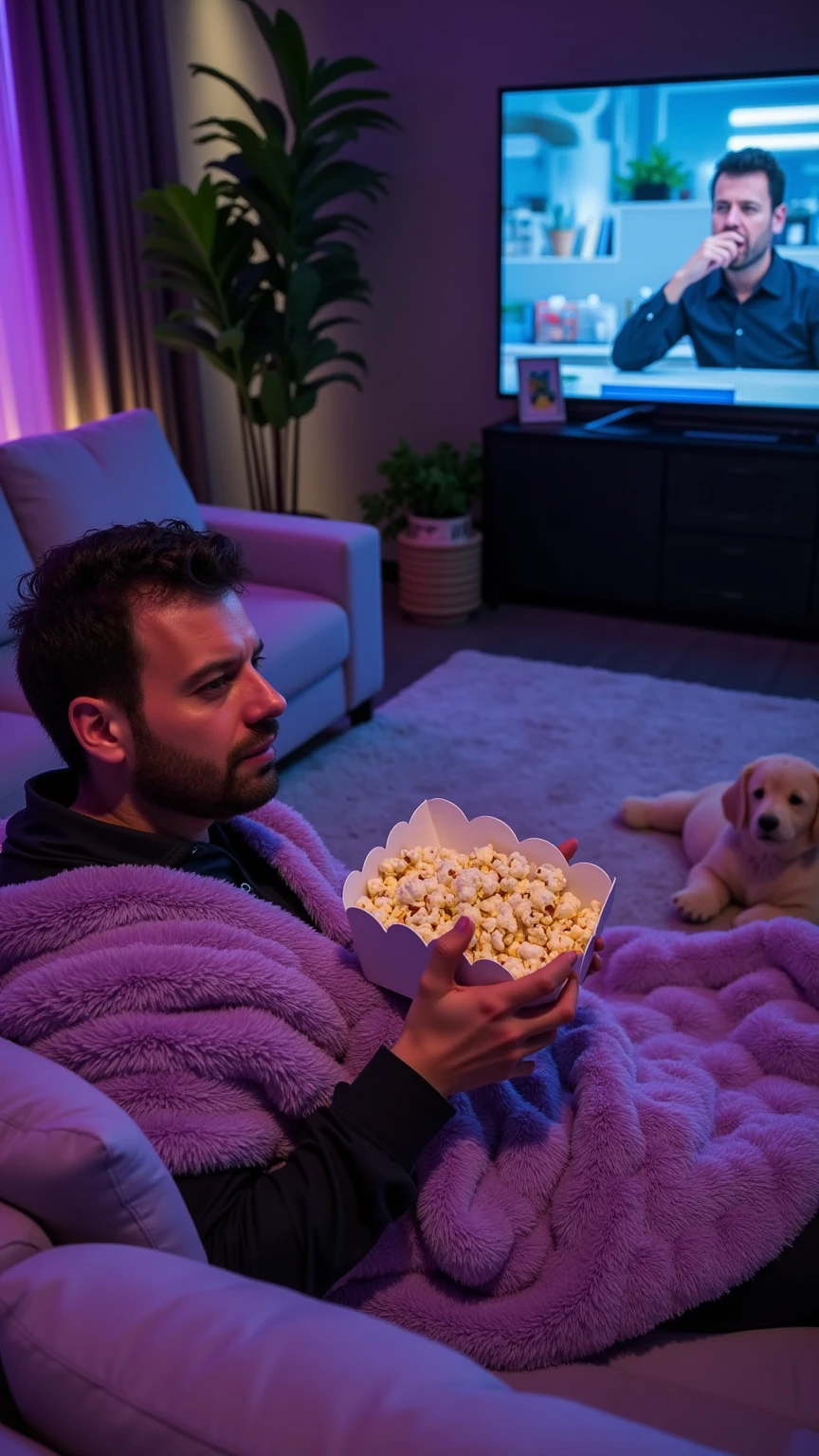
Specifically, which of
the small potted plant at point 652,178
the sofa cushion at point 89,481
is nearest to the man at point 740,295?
the small potted plant at point 652,178

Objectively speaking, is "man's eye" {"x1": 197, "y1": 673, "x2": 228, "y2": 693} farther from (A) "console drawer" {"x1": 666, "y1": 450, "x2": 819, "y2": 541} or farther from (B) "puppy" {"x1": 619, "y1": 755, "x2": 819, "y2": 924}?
(A) "console drawer" {"x1": 666, "y1": 450, "x2": 819, "y2": 541}

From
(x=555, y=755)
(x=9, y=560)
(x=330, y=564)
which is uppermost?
(x=9, y=560)

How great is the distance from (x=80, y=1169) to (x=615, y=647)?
356 centimetres

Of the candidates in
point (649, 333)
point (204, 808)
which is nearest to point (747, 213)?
point (649, 333)

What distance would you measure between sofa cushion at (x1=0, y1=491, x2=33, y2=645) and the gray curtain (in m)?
1.65

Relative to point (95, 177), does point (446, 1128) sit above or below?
below

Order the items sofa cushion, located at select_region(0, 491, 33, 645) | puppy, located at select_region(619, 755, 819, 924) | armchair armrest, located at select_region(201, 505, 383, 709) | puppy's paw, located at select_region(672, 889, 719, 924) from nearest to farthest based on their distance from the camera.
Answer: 1. puppy, located at select_region(619, 755, 819, 924)
2. puppy's paw, located at select_region(672, 889, 719, 924)
3. sofa cushion, located at select_region(0, 491, 33, 645)
4. armchair armrest, located at select_region(201, 505, 383, 709)

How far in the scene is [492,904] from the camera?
1270mm

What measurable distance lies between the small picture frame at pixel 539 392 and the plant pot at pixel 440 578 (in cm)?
46

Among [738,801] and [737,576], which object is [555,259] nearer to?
[737,576]

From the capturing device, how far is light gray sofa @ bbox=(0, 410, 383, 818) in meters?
3.00

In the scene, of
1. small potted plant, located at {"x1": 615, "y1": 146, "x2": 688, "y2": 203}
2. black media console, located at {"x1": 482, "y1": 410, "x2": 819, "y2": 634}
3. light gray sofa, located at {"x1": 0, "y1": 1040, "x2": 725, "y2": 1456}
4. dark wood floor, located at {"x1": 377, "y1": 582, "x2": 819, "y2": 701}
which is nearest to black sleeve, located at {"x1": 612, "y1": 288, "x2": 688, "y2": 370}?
black media console, located at {"x1": 482, "y1": 410, "x2": 819, "y2": 634}

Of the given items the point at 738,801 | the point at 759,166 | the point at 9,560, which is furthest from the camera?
the point at 759,166

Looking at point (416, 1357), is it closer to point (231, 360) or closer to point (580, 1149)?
point (580, 1149)
